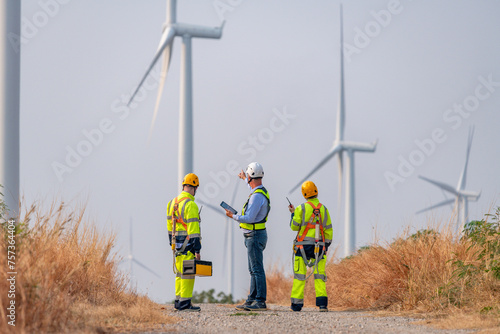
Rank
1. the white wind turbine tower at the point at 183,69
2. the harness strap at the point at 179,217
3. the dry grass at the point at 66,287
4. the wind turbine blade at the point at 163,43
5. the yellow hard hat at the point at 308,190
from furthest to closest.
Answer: the wind turbine blade at the point at 163,43
the white wind turbine tower at the point at 183,69
the yellow hard hat at the point at 308,190
the harness strap at the point at 179,217
the dry grass at the point at 66,287

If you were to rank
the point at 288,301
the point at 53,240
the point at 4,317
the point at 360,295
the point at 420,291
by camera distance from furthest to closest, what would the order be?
the point at 288,301 → the point at 360,295 → the point at 420,291 → the point at 53,240 → the point at 4,317

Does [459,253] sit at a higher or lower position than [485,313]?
higher

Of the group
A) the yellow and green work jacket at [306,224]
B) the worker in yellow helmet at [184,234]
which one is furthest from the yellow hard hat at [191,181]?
the yellow and green work jacket at [306,224]

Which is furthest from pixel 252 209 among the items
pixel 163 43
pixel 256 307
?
pixel 163 43

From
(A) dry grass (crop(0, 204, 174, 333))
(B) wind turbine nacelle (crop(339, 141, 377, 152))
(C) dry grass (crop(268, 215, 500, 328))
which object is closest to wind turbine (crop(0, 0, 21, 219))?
(A) dry grass (crop(0, 204, 174, 333))

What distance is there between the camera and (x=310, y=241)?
11984 mm

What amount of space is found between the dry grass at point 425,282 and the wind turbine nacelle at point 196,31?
1904 cm

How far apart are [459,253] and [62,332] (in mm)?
7647

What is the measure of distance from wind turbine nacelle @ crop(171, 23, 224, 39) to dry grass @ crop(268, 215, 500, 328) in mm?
19037

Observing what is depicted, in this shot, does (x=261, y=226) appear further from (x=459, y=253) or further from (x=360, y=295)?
(x=459, y=253)

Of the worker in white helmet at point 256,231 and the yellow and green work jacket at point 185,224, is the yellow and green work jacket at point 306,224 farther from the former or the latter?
the yellow and green work jacket at point 185,224

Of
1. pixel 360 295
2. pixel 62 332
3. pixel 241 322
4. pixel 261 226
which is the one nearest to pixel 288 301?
pixel 360 295

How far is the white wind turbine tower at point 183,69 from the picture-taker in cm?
2617

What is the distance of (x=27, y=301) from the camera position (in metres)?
7.26
